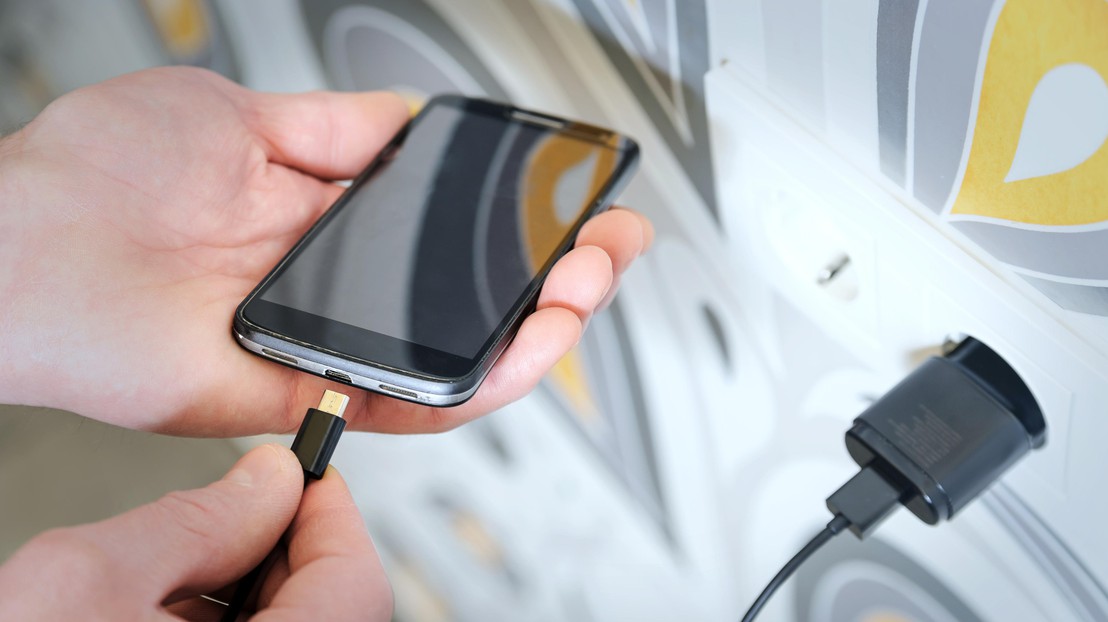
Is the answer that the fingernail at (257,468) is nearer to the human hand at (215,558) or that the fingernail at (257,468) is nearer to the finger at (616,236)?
the human hand at (215,558)

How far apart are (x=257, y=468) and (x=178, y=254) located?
0.56 feet

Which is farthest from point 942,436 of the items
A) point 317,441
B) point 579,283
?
point 317,441

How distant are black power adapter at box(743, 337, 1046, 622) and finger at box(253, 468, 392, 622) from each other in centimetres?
17

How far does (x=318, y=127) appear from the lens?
0.55 m

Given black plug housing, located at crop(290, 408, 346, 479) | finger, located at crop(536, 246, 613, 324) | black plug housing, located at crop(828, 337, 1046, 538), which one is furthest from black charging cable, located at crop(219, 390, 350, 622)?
black plug housing, located at crop(828, 337, 1046, 538)

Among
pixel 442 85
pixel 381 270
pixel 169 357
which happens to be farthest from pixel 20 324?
pixel 442 85

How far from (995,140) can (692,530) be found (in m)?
0.40

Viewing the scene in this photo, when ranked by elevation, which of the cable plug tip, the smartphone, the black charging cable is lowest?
the black charging cable

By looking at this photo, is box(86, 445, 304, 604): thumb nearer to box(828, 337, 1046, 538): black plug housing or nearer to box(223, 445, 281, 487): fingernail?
box(223, 445, 281, 487): fingernail

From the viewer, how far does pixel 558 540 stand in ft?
2.56

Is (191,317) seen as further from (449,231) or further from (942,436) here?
(942,436)

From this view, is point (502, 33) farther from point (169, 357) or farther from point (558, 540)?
point (558, 540)

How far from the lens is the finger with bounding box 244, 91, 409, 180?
55 centimetres

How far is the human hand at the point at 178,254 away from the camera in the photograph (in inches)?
16.9
